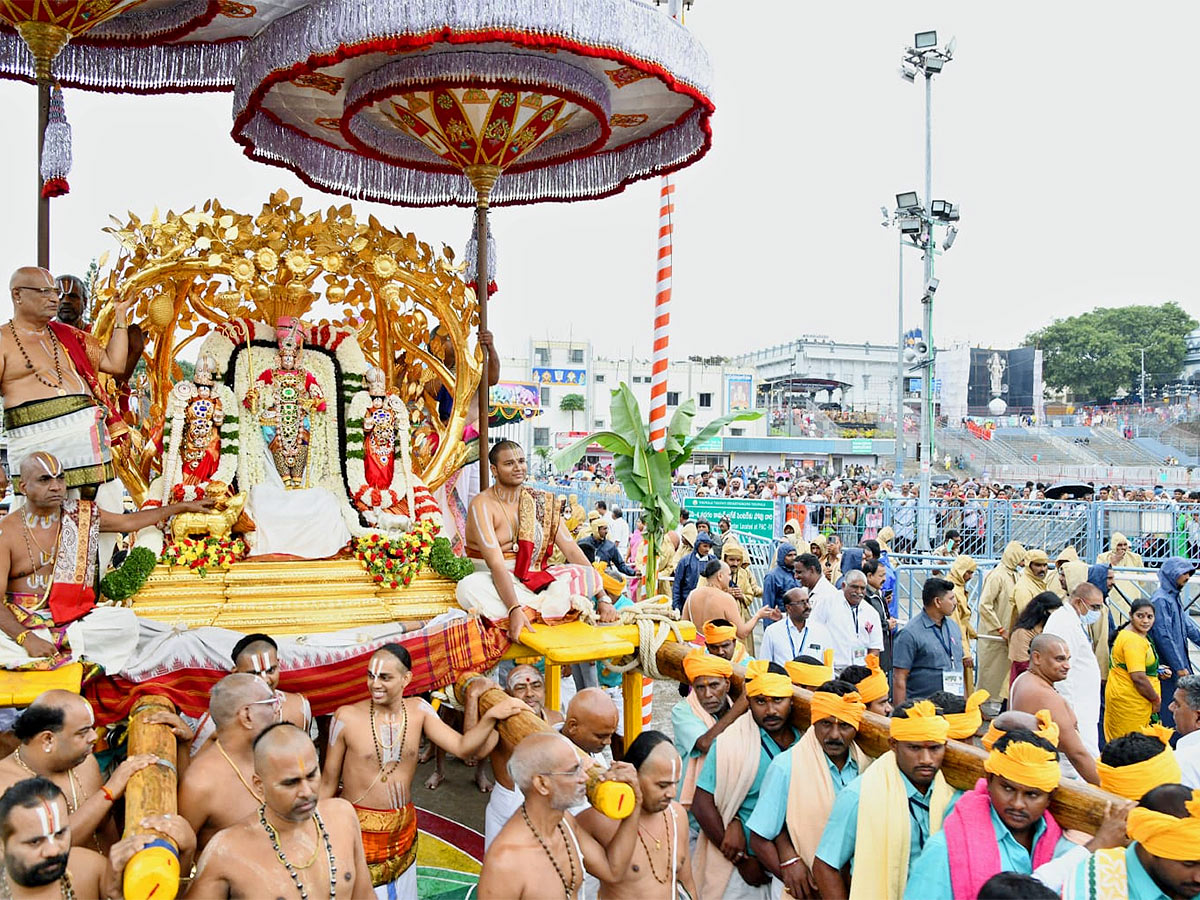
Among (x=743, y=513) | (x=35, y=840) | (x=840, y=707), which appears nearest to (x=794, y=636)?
(x=840, y=707)

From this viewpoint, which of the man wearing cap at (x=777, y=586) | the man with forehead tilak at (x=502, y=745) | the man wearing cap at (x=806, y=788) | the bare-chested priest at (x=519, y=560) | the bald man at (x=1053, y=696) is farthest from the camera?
the man wearing cap at (x=777, y=586)

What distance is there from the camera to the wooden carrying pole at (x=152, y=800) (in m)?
2.74

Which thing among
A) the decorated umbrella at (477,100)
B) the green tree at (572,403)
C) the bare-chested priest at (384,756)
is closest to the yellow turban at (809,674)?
the bare-chested priest at (384,756)

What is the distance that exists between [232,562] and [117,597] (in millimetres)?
719

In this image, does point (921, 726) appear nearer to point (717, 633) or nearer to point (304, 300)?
point (717, 633)

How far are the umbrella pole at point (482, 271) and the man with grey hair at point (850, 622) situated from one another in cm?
281

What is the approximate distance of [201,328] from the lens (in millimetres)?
6441

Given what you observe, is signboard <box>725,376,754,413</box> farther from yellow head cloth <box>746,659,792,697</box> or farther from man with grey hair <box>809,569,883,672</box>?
yellow head cloth <box>746,659,792,697</box>

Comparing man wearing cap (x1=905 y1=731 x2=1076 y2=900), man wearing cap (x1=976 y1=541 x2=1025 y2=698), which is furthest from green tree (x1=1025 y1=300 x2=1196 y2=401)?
man wearing cap (x1=905 y1=731 x2=1076 y2=900)

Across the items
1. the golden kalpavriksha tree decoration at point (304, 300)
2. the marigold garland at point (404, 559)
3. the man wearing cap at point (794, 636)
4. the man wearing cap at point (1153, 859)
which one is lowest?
the man wearing cap at point (794, 636)

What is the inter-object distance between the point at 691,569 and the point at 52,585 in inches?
239

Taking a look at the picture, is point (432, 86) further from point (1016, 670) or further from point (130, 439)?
point (1016, 670)

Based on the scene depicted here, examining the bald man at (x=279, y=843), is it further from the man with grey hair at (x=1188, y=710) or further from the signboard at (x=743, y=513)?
the signboard at (x=743, y=513)

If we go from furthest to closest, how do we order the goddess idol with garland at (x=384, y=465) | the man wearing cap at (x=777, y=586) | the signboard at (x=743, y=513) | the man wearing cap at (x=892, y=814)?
the signboard at (x=743, y=513), the man wearing cap at (x=777, y=586), the goddess idol with garland at (x=384, y=465), the man wearing cap at (x=892, y=814)
